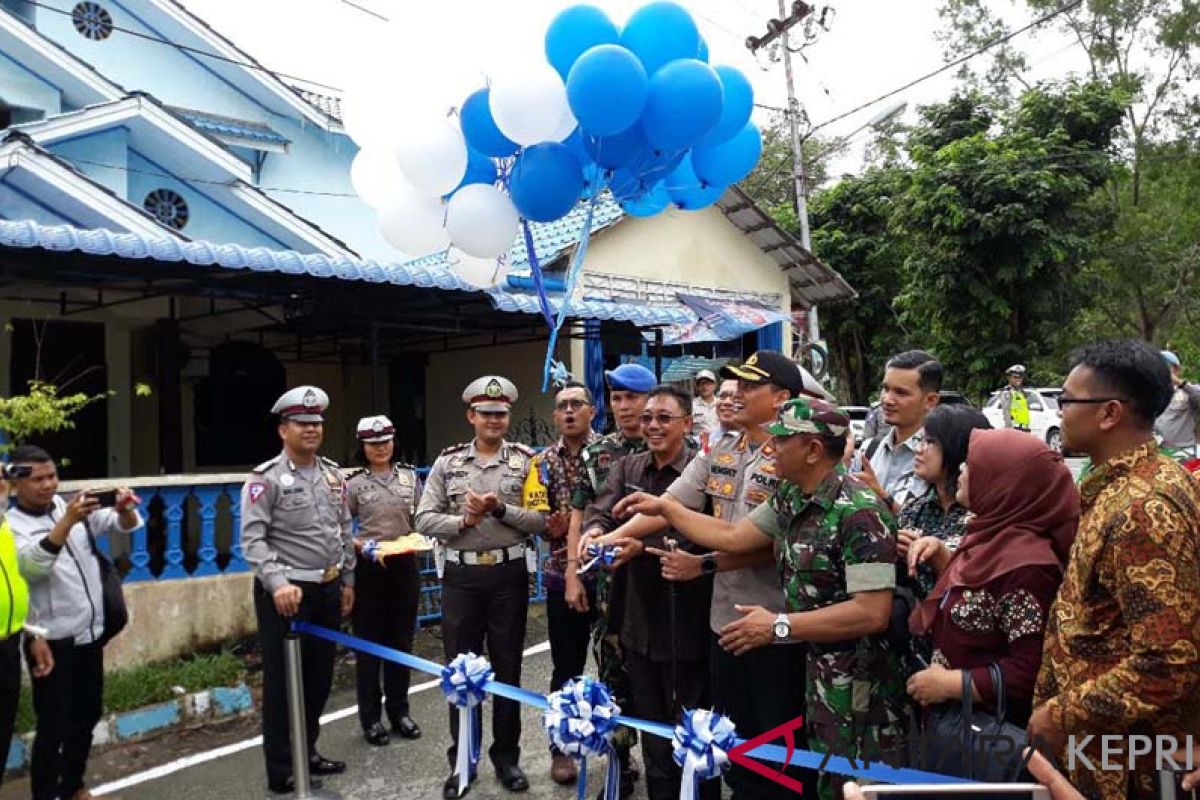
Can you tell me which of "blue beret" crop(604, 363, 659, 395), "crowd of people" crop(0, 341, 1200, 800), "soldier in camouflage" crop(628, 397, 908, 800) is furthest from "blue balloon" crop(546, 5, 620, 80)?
"soldier in camouflage" crop(628, 397, 908, 800)

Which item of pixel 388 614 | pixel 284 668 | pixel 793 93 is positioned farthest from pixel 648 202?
pixel 793 93

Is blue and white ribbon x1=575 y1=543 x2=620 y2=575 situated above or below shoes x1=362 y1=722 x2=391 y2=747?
above

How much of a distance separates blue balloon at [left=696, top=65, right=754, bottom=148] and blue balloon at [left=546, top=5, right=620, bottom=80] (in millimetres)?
833

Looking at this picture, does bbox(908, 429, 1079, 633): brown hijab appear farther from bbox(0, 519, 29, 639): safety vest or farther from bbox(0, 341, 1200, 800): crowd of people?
bbox(0, 519, 29, 639): safety vest

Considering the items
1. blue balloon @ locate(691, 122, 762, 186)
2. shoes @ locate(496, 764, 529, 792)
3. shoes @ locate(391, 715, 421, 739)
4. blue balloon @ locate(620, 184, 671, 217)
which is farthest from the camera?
blue balloon @ locate(620, 184, 671, 217)

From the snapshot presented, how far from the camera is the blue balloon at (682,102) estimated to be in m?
4.73

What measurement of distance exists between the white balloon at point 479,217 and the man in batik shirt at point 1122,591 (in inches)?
141

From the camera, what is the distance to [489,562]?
4.14m

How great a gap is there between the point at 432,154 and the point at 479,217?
0.46 metres

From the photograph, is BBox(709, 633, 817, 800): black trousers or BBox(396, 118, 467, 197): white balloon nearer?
BBox(709, 633, 817, 800): black trousers

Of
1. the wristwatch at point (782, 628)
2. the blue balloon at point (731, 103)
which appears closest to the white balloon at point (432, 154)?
the blue balloon at point (731, 103)

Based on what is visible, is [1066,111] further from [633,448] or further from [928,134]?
[633,448]

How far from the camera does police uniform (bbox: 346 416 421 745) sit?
4746 millimetres

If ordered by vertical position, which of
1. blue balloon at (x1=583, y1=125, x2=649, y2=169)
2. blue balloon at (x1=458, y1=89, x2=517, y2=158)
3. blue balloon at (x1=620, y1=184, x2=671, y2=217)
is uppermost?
blue balloon at (x1=458, y1=89, x2=517, y2=158)
